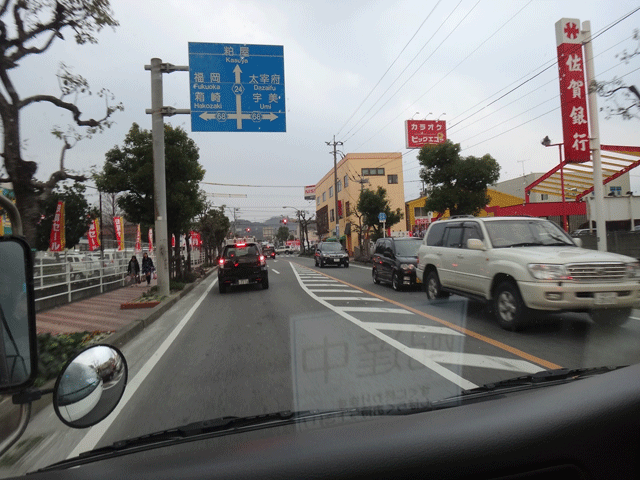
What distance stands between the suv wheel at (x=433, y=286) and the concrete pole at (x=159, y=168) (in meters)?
7.13

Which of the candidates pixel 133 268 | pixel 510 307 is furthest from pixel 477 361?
pixel 133 268

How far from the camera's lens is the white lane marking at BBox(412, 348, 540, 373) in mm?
5090

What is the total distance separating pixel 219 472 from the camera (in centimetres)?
151

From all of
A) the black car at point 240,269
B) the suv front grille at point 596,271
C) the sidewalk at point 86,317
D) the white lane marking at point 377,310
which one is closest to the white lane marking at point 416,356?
the white lane marking at point 377,310

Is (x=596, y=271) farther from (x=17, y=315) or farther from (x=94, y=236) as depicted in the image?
(x=94, y=236)

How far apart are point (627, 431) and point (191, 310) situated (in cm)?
1058

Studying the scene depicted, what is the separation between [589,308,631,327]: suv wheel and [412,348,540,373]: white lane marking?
2.51 meters

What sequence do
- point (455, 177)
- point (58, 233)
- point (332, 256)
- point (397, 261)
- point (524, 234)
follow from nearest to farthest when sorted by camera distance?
point (524, 234), point (397, 261), point (58, 233), point (455, 177), point (332, 256)

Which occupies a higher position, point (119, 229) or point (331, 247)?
point (119, 229)

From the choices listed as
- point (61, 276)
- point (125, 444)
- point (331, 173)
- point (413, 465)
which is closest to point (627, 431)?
point (413, 465)

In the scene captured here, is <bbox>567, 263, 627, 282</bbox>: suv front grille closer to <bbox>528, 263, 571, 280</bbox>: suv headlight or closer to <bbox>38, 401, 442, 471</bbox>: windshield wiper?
<bbox>528, 263, 571, 280</bbox>: suv headlight

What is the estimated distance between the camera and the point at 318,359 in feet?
19.1

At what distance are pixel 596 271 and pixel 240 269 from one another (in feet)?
35.6

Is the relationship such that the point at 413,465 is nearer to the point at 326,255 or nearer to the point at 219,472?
the point at 219,472
